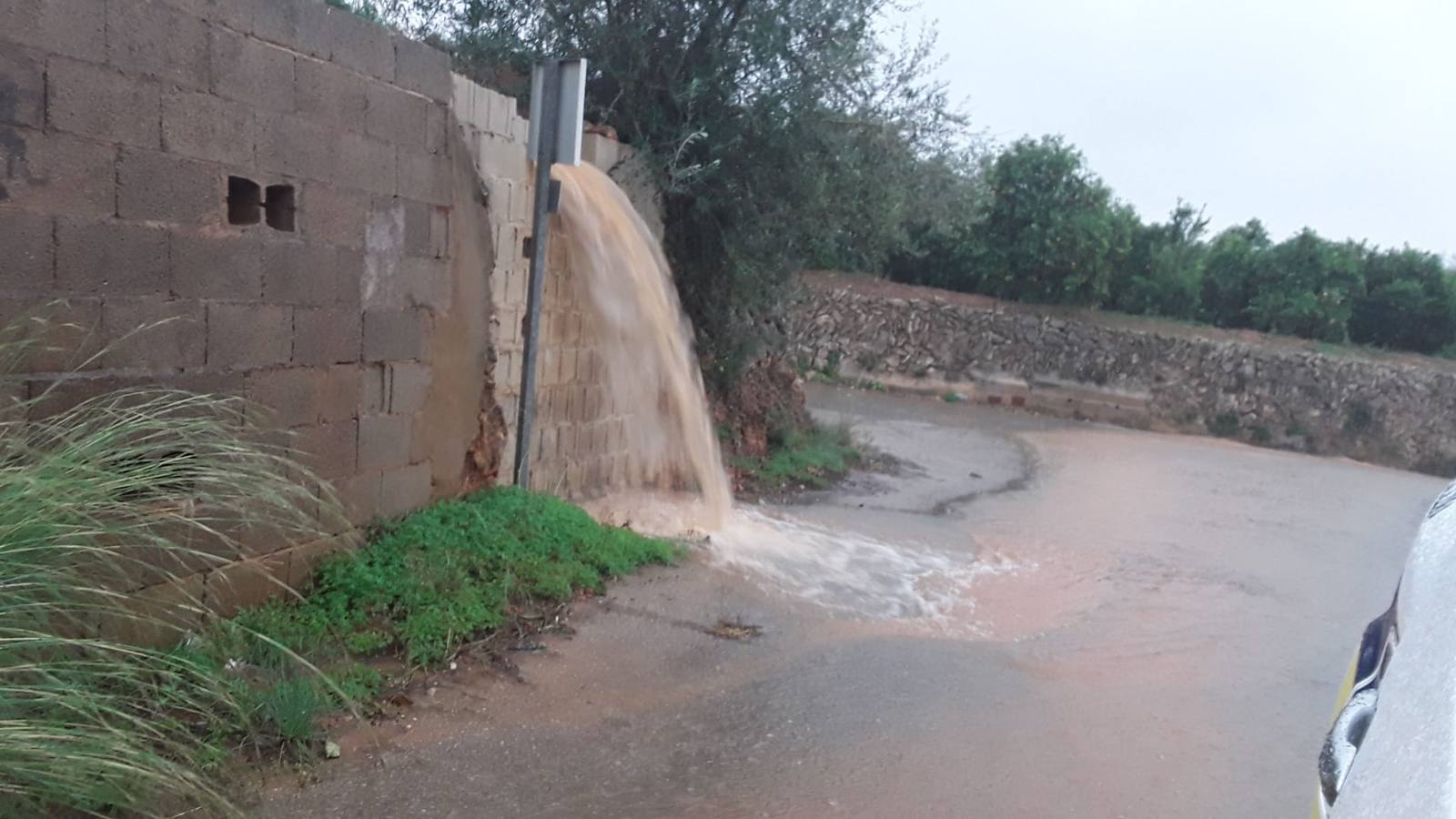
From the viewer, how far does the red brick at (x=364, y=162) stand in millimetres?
4996

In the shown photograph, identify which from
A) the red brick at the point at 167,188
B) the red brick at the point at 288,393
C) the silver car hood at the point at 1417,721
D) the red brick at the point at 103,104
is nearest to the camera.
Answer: the silver car hood at the point at 1417,721

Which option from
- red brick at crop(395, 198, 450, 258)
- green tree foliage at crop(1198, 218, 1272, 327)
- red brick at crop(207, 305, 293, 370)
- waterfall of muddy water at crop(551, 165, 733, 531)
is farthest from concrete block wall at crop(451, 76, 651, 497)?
green tree foliage at crop(1198, 218, 1272, 327)

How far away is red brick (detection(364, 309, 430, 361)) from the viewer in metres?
5.33

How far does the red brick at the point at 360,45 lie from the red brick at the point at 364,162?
1.15 ft

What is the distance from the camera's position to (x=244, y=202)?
4.50m

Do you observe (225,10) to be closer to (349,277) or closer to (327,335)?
(349,277)

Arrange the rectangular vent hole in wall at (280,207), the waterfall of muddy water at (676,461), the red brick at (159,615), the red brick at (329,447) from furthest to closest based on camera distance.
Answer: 1. the waterfall of muddy water at (676,461)
2. the red brick at (329,447)
3. the rectangular vent hole in wall at (280,207)
4. the red brick at (159,615)

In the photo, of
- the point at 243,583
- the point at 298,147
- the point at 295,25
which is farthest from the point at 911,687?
the point at 295,25

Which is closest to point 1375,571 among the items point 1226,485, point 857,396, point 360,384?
point 1226,485

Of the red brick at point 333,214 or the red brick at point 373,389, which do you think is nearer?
the red brick at point 333,214

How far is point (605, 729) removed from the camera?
13.9 ft

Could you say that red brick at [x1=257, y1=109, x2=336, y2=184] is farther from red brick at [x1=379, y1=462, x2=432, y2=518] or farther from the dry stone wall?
the dry stone wall

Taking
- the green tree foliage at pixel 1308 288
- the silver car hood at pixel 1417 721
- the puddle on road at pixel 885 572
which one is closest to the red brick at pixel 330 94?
the puddle on road at pixel 885 572

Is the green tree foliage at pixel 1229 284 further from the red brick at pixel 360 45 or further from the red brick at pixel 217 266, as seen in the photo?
the red brick at pixel 217 266
